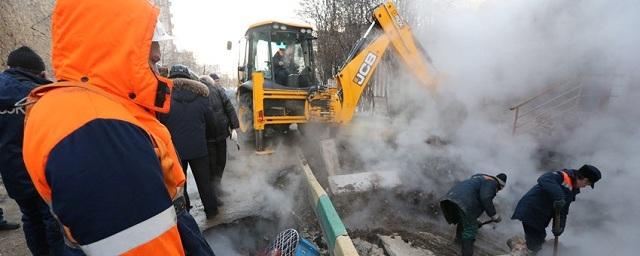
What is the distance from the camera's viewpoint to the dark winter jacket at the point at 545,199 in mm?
4668

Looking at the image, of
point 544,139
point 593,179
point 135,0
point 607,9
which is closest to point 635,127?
point 544,139

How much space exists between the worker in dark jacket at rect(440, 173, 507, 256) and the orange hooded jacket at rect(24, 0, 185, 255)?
4.37m

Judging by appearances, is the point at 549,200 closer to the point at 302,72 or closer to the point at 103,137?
the point at 103,137

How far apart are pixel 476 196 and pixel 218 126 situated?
3723mm

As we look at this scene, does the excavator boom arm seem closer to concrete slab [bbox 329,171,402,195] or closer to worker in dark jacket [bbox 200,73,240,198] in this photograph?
concrete slab [bbox 329,171,402,195]

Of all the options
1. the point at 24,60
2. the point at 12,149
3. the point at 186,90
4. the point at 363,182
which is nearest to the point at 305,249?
the point at 186,90

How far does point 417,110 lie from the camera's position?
8.11 meters

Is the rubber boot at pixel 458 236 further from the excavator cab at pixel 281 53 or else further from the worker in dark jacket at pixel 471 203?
the excavator cab at pixel 281 53

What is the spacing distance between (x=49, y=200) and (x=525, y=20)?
889 cm

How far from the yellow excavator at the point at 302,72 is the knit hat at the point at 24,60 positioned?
14.7 feet

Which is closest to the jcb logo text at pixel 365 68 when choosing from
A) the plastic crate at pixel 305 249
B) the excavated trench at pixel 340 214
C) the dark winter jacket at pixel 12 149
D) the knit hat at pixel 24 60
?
the excavated trench at pixel 340 214

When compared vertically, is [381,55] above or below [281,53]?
below

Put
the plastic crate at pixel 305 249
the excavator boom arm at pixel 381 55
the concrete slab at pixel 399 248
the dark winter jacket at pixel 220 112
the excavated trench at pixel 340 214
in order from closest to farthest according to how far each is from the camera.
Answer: the plastic crate at pixel 305 249, the concrete slab at pixel 399 248, the excavated trench at pixel 340 214, the dark winter jacket at pixel 220 112, the excavator boom arm at pixel 381 55

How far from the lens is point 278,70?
895 cm
